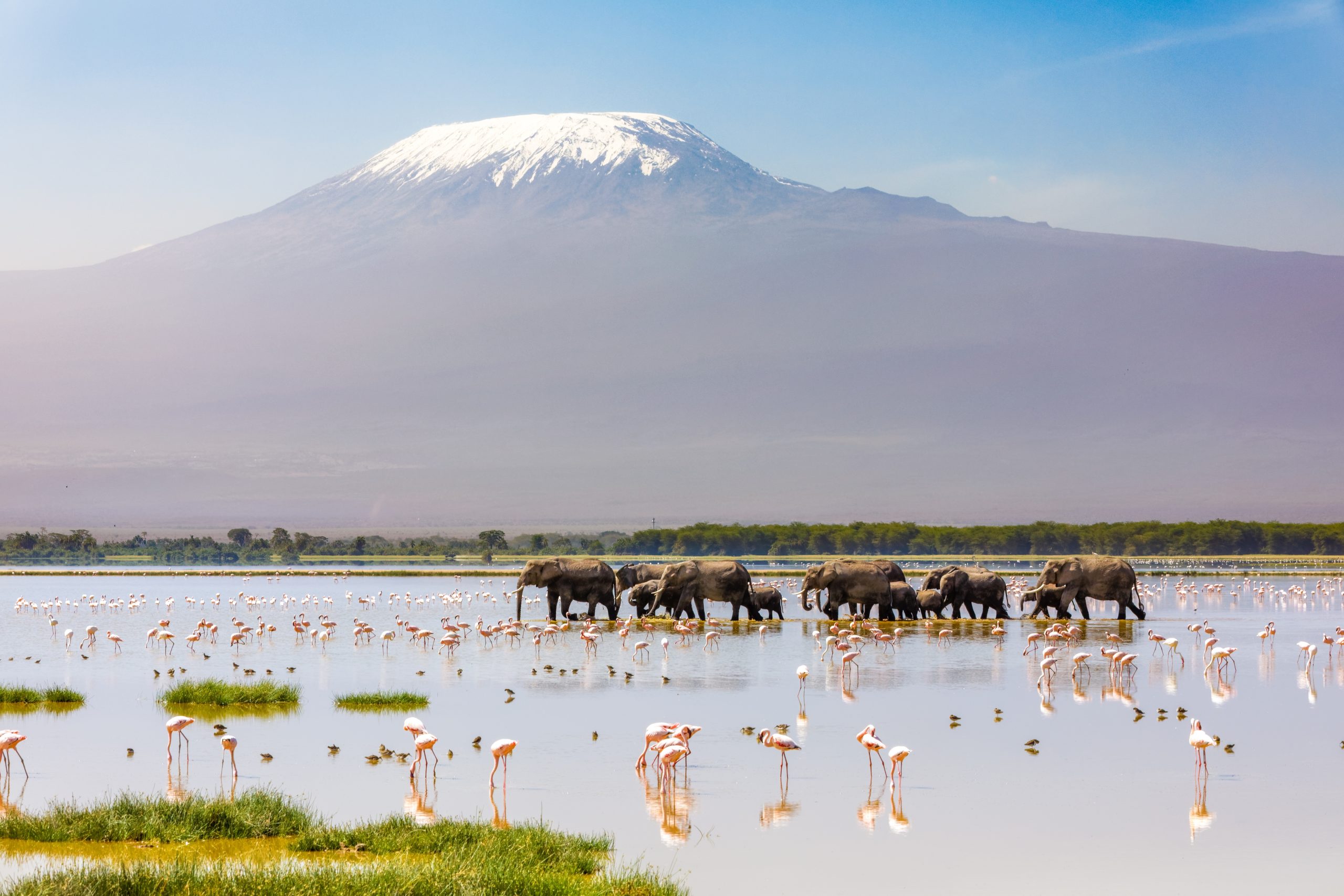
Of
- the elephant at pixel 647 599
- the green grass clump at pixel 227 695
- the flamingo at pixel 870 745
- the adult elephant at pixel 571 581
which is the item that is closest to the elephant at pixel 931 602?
the elephant at pixel 647 599

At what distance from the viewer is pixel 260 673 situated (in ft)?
97.2

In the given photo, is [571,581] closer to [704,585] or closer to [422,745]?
[704,585]

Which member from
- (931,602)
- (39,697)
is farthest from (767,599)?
Result: (39,697)

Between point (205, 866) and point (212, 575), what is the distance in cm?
11751

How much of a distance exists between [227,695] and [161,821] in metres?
11.1

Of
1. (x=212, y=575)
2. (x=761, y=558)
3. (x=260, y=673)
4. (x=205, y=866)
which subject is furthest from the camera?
(x=761, y=558)

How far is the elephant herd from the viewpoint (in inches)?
1861

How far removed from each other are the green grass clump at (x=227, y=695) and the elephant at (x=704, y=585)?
82.7ft

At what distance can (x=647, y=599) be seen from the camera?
5025 cm

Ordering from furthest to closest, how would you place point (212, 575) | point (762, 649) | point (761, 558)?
point (761, 558) < point (212, 575) < point (762, 649)

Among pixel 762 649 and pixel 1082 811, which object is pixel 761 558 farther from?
pixel 1082 811

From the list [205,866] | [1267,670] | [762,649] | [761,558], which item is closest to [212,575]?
[761,558]

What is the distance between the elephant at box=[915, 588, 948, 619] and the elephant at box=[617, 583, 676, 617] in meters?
10.2

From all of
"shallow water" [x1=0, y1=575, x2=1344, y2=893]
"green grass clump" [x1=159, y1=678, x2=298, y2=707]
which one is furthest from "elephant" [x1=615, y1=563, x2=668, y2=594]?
"green grass clump" [x1=159, y1=678, x2=298, y2=707]
